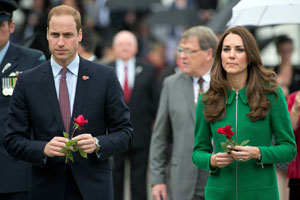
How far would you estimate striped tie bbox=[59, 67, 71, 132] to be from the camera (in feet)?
17.9

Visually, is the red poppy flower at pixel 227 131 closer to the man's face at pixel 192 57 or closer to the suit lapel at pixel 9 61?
the man's face at pixel 192 57

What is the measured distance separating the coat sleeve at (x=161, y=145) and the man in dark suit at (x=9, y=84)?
1376 millimetres

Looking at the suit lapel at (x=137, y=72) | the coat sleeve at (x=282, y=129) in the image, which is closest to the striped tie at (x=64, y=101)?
the coat sleeve at (x=282, y=129)

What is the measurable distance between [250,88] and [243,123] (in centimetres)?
29

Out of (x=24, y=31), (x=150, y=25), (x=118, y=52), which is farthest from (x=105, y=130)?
(x=150, y=25)

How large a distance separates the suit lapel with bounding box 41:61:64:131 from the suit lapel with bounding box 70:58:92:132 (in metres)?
0.11

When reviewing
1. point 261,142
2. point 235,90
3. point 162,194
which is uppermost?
point 235,90

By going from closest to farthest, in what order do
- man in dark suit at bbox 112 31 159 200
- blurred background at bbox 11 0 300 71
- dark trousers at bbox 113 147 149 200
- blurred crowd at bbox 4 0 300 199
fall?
dark trousers at bbox 113 147 149 200, man in dark suit at bbox 112 31 159 200, blurred crowd at bbox 4 0 300 199, blurred background at bbox 11 0 300 71

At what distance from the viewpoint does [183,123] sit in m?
7.07

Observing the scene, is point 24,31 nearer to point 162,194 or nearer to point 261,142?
point 162,194

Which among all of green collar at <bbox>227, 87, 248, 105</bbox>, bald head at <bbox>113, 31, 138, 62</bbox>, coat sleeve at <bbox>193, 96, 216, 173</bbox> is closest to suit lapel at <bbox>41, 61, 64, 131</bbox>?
coat sleeve at <bbox>193, 96, 216, 173</bbox>

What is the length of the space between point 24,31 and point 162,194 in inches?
350

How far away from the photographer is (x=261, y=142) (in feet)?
18.1

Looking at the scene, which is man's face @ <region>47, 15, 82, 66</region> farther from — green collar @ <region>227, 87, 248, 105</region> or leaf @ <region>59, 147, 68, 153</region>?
green collar @ <region>227, 87, 248, 105</region>
